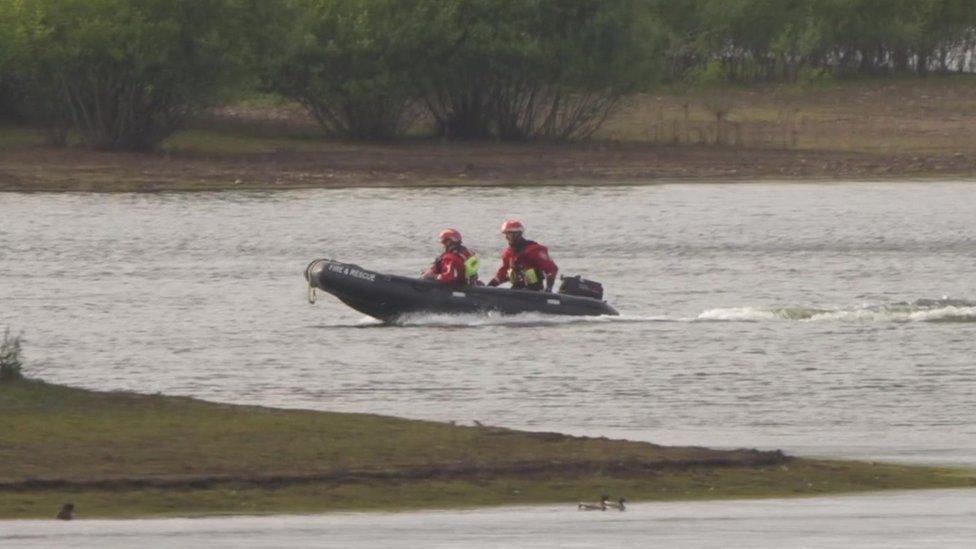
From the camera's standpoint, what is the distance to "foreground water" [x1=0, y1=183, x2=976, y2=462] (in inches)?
861

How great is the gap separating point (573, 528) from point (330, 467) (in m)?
2.40

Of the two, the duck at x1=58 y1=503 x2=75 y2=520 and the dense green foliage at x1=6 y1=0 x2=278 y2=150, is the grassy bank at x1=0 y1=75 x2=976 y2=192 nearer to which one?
the dense green foliage at x1=6 y1=0 x2=278 y2=150

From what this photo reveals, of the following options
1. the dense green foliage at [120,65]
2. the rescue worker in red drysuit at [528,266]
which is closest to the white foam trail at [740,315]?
the rescue worker in red drysuit at [528,266]

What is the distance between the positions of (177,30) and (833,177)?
1540 cm

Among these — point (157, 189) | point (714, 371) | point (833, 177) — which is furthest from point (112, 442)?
point (833, 177)

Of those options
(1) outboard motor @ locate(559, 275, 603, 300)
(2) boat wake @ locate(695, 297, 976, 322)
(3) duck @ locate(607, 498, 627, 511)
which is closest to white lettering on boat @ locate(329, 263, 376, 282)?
(1) outboard motor @ locate(559, 275, 603, 300)

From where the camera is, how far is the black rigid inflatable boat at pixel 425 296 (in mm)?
29578

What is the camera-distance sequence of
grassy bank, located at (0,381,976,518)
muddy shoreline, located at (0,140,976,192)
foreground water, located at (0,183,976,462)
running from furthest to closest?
1. muddy shoreline, located at (0,140,976,192)
2. foreground water, located at (0,183,976,462)
3. grassy bank, located at (0,381,976,518)

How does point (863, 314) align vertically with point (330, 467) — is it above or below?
below

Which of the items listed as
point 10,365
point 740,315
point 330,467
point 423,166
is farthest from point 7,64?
point 330,467

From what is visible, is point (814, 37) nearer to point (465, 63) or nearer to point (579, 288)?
point (465, 63)

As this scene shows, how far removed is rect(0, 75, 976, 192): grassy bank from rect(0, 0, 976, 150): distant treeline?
911mm

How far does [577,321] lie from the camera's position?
29750 mm

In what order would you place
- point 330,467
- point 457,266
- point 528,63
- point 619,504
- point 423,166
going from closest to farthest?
point 619,504, point 330,467, point 457,266, point 423,166, point 528,63
